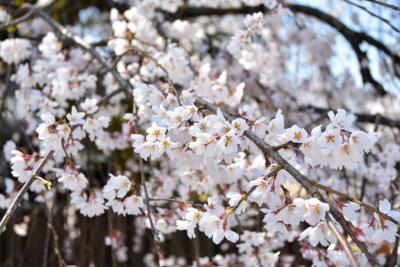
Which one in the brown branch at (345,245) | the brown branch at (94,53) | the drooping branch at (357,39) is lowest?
the brown branch at (345,245)

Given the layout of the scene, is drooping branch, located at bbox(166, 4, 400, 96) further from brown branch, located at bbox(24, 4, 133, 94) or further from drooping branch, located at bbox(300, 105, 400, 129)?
brown branch, located at bbox(24, 4, 133, 94)

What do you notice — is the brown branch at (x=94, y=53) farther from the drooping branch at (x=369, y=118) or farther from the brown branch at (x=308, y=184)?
the drooping branch at (x=369, y=118)

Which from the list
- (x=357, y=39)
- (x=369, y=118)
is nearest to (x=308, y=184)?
(x=369, y=118)

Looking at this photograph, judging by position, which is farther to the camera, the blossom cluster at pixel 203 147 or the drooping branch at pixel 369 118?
the drooping branch at pixel 369 118

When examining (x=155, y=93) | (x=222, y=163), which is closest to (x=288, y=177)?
(x=155, y=93)

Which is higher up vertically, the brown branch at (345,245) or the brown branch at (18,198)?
the brown branch at (18,198)

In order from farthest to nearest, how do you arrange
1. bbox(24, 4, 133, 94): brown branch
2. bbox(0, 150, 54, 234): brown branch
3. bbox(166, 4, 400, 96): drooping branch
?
bbox(166, 4, 400, 96): drooping branch → bbox(24, 4, 133, 94): brown branch → bbox(0, 150, 54, 234): brown branch

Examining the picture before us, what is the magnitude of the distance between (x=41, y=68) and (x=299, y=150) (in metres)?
1.55

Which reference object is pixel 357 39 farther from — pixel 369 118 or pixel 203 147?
pixel 203 147

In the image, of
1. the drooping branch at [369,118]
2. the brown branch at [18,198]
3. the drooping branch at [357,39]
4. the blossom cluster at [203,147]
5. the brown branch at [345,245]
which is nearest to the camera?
the brown branch at [345,245]

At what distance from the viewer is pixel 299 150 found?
4.31 feet

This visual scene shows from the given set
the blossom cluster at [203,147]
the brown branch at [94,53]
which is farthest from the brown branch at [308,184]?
the brown branch at [94,53]

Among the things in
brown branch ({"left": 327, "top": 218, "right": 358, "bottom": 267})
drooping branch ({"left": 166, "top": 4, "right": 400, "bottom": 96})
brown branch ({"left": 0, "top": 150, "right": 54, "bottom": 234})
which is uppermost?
drooping branch ({"left": 166, "top": 4, "right": 400, "bottom": 96})

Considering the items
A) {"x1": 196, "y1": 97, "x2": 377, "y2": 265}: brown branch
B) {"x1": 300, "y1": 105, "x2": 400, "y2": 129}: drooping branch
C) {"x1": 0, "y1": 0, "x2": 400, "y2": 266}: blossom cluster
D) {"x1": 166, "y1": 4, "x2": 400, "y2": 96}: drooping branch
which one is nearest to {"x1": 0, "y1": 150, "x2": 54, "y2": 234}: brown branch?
{"x1": 0, "y1": 0, "x2": 400, "y2": 266}: blossom cluster
